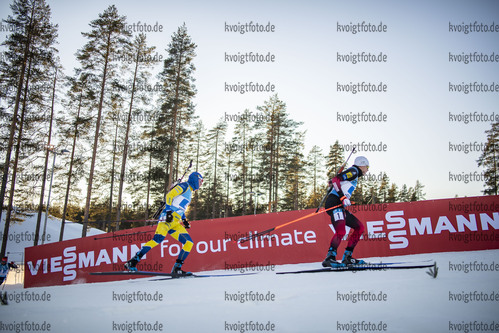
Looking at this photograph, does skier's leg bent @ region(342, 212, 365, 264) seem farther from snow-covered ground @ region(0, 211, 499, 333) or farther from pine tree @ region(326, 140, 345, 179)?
pine tree @ region(326, 140, 345, 179)

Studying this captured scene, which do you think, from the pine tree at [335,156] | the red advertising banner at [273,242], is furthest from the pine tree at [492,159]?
the red advertising banner at [273,242]

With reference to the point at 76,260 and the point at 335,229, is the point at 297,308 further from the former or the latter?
the point at 76,260

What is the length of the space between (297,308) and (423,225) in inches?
276

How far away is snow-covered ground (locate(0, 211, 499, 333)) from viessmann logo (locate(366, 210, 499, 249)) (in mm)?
4001

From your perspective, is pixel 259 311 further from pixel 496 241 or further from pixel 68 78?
pixel 68 78

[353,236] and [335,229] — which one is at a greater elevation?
[335,229]

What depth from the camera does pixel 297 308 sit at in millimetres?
3543

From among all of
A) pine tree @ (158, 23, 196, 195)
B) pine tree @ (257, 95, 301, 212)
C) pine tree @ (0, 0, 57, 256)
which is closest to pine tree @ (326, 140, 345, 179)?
pine tree @ (257, 95, 301, 212)

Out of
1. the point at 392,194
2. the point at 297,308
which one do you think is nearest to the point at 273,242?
the point at 297,308

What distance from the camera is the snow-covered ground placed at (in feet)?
9.93

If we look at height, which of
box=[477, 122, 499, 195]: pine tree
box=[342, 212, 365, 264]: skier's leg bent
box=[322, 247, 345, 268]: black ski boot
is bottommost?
box=[322, 247, 345, 268]: black ski boot

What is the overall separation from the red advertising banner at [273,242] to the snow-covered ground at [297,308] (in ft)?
13.3

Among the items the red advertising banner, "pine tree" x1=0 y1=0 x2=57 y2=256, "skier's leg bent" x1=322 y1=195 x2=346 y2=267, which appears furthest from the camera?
"pine tree" x1=0 y1=0 x2=57 y2=256

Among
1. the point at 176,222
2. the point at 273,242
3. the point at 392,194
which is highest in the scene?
the point at 392,194
